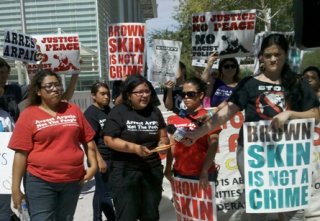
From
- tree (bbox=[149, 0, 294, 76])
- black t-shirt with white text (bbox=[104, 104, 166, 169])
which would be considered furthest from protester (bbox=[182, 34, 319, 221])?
tree (bbox=[149, 0, 294, 76])

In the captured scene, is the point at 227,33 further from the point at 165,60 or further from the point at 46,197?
the point at 46,197

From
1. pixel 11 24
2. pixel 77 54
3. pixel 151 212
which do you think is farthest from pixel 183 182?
pixel 11 24

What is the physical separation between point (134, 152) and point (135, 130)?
0.20 meters

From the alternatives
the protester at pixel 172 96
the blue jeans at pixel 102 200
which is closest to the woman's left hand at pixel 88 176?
the blue jeans at pixel 102 200

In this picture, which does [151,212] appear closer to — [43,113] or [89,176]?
[89,176]

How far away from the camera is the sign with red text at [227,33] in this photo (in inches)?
261

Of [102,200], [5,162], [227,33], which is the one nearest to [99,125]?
[102,200]

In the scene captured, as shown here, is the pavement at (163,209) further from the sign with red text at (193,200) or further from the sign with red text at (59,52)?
the sign with red text at (59,52)

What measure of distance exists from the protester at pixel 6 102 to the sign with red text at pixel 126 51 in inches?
78.2

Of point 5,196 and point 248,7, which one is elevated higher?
point 248,7

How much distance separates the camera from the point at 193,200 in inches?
167

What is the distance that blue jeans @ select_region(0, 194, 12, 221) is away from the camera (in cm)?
437

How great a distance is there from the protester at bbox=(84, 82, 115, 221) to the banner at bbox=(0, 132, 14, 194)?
41.6 inches

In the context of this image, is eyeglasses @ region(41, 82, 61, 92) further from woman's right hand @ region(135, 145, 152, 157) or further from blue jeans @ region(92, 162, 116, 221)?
blue jeans @ region(92, 162, 116, 221)
